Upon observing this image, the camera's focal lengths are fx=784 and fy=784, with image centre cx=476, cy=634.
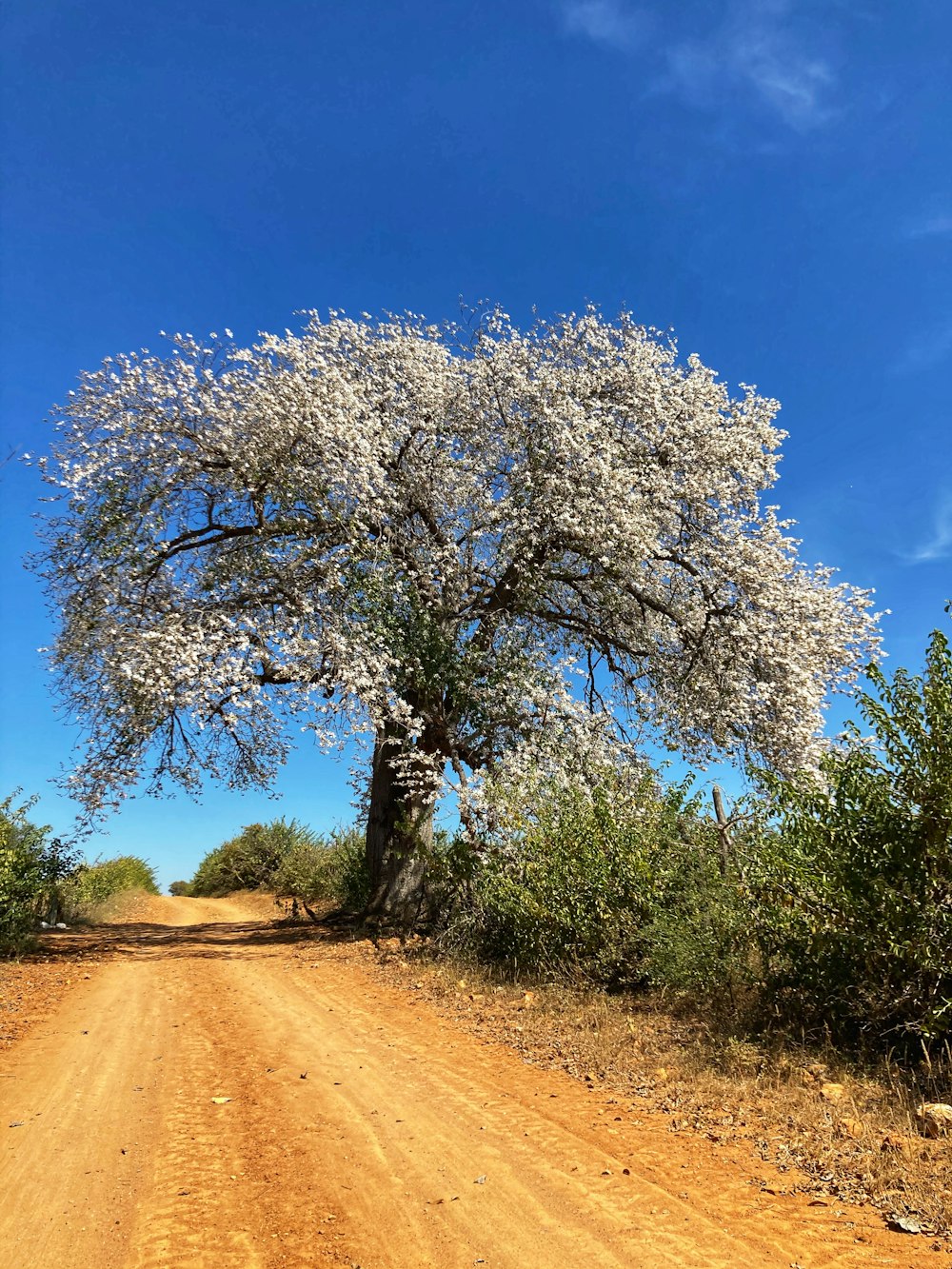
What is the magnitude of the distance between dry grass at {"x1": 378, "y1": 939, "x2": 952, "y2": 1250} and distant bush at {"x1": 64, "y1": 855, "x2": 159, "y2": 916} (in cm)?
1284

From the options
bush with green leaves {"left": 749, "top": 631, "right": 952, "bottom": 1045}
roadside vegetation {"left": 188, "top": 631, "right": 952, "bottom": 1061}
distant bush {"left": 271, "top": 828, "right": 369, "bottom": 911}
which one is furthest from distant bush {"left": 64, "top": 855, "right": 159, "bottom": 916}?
bush with green leaves {"left": 749, "top": 631, "right": 952, "bottom": 1045}

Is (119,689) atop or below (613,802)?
atop

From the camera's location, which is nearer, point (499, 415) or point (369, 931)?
point (369, 931)

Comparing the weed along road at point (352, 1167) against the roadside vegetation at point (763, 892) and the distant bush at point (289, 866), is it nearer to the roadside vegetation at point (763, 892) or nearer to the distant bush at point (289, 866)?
the roadside vegetation at point (763, 892)

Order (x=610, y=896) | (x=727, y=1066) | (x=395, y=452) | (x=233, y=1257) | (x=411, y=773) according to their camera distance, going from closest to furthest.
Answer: (x=233, y=1257)
(x=727, y=1066)
(x=610, y=896)
(x=411, y=773)
(x=395, y=452)

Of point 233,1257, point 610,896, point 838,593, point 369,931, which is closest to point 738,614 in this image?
point 838,593

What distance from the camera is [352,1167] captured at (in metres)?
4.75

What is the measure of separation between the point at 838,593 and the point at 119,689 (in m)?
14.1

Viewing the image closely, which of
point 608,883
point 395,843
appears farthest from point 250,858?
point 608,883

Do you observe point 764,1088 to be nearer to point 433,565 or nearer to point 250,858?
point 433,565

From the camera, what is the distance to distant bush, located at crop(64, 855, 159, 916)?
19.4 meters

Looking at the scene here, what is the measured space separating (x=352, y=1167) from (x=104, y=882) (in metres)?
23.1

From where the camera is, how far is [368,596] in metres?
14.6

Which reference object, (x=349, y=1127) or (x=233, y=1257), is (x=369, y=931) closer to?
(x=349, y=1127)
